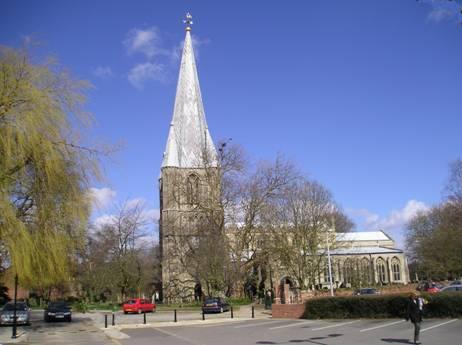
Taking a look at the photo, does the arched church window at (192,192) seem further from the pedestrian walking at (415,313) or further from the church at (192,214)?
the pedestrian walking at (415,313)

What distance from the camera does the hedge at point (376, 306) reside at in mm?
23688

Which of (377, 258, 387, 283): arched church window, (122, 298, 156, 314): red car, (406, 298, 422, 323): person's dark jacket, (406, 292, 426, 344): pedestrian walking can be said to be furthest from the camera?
(377, 258, 387, 283): arched church window

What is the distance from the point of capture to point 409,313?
15883mm

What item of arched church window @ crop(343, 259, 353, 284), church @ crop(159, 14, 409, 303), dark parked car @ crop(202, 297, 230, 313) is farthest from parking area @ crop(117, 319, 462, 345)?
arched church window @ crop(343, 259, 353, 284)

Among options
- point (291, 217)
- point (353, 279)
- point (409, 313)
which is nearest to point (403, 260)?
point (353, 279)

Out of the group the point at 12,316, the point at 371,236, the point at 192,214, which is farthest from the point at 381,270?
the point at 12,316

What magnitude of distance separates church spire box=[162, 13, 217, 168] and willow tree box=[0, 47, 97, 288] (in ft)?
163

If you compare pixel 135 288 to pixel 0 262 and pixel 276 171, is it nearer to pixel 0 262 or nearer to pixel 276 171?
pixel 276 171

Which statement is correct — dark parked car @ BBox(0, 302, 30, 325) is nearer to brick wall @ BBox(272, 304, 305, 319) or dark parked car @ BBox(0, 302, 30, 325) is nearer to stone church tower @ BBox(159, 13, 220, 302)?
brick wall @ BBox(272, 304, 305, 319)

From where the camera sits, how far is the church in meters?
51.2

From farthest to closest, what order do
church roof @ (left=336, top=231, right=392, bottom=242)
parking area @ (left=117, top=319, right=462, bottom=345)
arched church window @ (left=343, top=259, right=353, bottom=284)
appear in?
church roof @ (left=336, top=231, right=392, bottom=242) → arched church window @ (left=343, top=259, right=353, bottom=284) → parking area @ (left=117, top=319, right=462, bottom=345)

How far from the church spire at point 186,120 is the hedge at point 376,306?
4355 cm

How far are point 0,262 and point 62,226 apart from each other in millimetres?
2625

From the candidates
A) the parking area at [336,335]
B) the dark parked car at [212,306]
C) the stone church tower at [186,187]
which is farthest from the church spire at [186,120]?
the parking area at [336,335]
